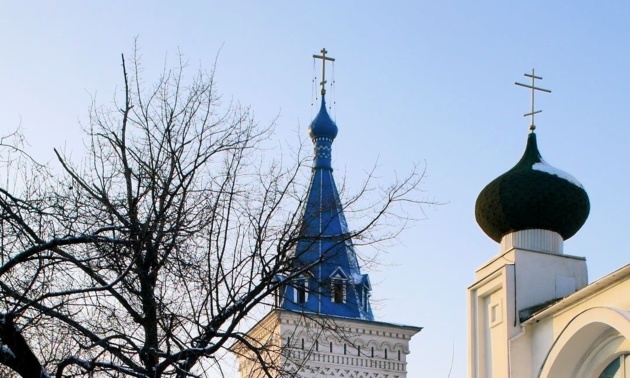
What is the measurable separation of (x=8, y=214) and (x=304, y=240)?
86.2 inches

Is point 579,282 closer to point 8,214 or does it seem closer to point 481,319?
point 481,319

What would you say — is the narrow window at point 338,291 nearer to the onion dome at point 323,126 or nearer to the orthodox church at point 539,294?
the orthodox church at point 539,294

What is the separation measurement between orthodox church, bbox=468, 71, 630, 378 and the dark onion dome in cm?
1

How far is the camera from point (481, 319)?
13359mm

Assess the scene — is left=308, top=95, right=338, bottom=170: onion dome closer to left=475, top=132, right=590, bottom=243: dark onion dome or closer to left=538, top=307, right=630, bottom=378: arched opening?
left=475, top=132, right=590, bottom=243: dark onion dome

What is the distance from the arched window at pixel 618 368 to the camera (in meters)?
11.0

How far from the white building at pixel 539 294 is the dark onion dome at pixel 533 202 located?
0.04ft

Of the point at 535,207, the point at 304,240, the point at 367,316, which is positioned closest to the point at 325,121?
the point at 367,316

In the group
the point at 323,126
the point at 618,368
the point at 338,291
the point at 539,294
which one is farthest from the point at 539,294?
the point at 323,126

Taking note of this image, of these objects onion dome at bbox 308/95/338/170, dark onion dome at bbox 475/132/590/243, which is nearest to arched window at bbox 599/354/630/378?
dark onion dome at bbox 475/132/590/243

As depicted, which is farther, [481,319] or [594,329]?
[481,319]

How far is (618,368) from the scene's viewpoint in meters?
11.2

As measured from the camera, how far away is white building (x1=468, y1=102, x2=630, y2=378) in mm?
11133

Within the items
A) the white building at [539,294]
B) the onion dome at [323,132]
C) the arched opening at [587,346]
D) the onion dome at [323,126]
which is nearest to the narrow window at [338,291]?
the white building at [539,294]
